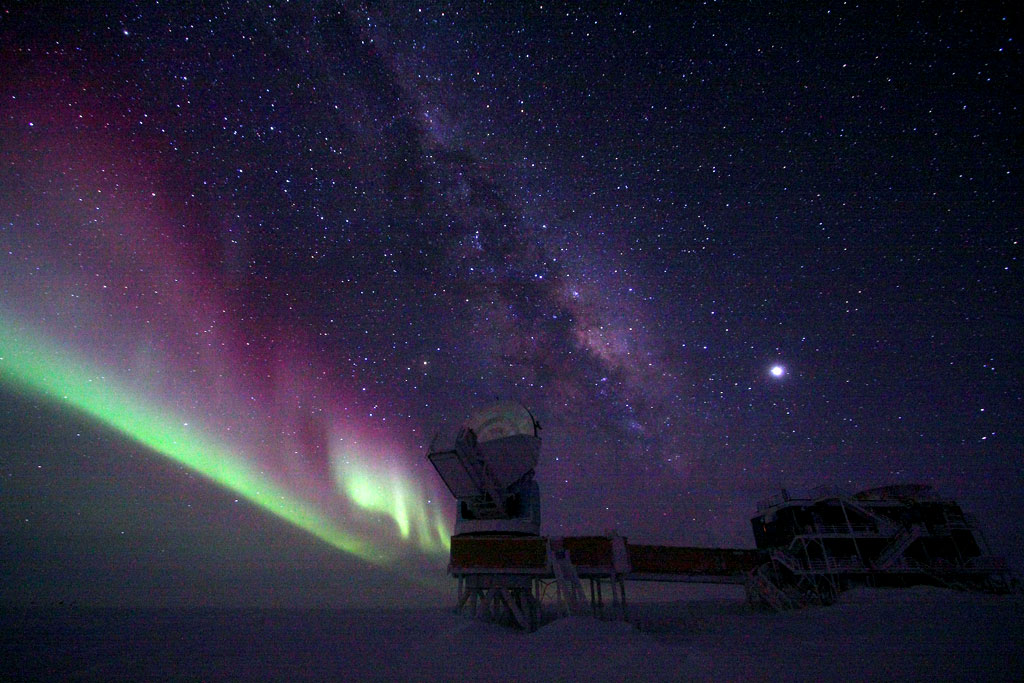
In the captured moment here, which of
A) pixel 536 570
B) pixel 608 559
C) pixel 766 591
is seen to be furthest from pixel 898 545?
pixel 536 570

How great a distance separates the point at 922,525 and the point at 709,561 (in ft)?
56.9

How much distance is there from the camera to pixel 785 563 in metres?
35.0

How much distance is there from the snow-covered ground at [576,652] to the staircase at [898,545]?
33.8 ft

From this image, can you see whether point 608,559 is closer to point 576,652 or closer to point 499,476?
point 499,476

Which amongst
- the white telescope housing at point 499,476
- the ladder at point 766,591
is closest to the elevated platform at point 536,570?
the white telescope housing at point 499,476

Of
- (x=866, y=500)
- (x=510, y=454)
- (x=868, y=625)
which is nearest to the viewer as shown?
(x=868, y=625)

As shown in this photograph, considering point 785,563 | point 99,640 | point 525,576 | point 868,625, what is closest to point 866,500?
point 785,563

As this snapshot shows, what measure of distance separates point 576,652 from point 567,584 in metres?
10.2

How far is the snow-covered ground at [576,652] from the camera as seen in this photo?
1305 cm

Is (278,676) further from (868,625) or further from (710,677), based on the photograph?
(868,625)

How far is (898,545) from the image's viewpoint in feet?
112

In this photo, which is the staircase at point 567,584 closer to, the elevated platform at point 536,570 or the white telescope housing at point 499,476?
the elevated platform at point 536,570

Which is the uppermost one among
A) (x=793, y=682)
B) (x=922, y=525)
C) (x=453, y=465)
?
(x=453, y=465)

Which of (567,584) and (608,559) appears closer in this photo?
(567,584)
